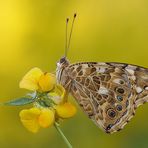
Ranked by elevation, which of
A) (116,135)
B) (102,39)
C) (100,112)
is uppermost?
(100,112)

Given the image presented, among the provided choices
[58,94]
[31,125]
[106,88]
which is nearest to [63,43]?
[106,88]

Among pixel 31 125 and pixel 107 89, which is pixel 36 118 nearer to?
pixel 31 125

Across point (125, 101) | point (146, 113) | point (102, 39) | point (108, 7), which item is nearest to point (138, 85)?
point (125, 101)

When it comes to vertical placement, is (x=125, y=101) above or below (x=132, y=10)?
above

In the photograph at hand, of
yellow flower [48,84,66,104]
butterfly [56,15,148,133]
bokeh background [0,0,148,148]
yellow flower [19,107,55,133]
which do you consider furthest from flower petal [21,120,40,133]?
bokeh background [0,0,148,148]

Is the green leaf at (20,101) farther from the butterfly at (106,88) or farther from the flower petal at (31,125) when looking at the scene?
the butterfly at (106,88)

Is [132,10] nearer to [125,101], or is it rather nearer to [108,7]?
[108,7]

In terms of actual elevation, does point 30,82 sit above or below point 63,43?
above
